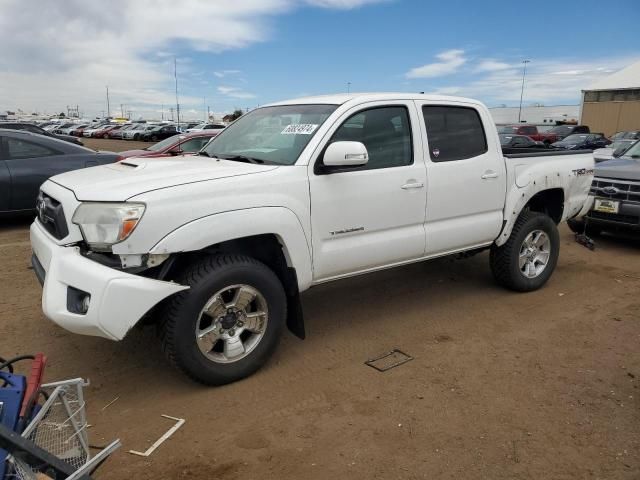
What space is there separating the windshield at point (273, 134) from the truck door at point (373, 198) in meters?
0.20

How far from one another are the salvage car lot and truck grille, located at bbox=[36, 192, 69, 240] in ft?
3.33

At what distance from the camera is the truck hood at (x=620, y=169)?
729 cm

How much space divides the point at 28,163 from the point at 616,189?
8530mm

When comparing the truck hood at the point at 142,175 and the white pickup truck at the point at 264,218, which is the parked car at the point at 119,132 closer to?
the white pickup truck at the point at 264,218

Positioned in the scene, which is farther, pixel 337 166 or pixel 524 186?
pixel 524 186

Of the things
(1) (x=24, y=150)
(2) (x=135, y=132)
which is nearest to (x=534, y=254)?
(1) (x=24, y=150)

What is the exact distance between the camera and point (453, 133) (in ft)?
15.5

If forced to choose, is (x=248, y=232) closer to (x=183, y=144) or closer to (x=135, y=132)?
(x=183, y=144)

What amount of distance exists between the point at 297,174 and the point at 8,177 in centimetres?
616

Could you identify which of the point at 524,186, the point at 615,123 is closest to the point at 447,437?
the point at 524,186

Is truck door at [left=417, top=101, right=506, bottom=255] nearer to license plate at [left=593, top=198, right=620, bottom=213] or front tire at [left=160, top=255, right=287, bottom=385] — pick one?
front tire at [left=160, top=255, right=287, bottom=385]

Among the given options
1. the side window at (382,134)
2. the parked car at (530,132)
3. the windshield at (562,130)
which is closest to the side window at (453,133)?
the side window at (382,134)

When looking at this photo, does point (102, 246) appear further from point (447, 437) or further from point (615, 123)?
point (615, 123)

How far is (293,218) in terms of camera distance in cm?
362
